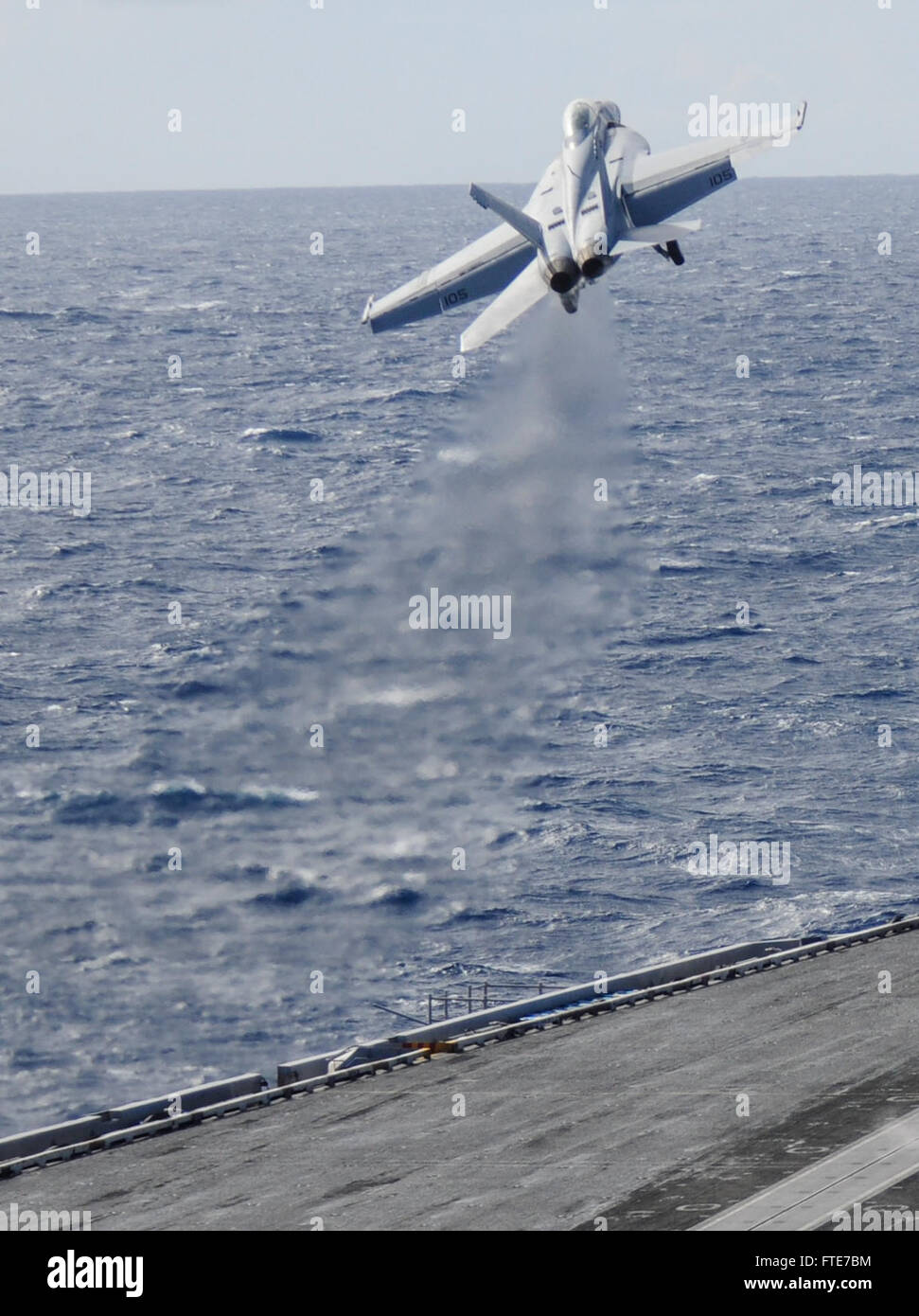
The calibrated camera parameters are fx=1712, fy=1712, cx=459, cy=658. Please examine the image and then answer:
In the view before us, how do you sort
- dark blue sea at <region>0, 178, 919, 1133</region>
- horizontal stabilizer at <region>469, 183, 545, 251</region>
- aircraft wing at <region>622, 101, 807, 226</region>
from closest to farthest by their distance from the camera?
1. horizontal stabilizer at <region>469, 183, 545, 251</region>
2. aircraft wing at <region>622, 101, 807, 226</region>
3. dark blue sea at <region>0, 178, 919, 1133</region>

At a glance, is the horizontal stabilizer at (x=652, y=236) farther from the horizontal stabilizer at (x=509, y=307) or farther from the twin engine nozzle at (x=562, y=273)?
the horizontal stabilizer at (x=509, y=307)

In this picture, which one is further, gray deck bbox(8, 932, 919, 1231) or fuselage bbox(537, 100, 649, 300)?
fuselage bbox(537, 100, 649, 300)

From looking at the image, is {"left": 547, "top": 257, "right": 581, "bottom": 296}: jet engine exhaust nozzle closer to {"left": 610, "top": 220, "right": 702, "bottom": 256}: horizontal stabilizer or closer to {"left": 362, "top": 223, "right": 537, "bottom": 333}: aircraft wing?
{"left": 610, "top": 220, "right": 702, "bottom": 256}: horizontal stabilizer

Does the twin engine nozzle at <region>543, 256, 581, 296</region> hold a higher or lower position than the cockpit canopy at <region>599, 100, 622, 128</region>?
lower

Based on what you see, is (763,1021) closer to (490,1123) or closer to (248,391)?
(490,1123)

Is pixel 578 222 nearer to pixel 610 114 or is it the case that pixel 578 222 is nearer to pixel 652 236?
pixel 652 236

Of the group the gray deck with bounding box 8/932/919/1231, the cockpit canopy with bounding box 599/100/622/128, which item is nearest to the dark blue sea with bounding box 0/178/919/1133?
the gray deck with bounding box 8/932/919/1231

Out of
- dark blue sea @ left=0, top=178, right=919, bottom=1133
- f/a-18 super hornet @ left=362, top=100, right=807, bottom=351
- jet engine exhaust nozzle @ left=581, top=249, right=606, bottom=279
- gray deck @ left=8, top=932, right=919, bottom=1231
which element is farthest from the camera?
dark blue sea @ left=0, top=178, right=919, bottom=1133
